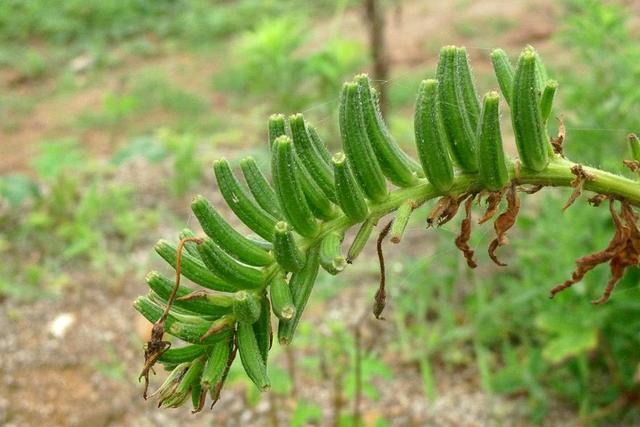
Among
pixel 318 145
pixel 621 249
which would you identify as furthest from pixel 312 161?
pixel 621 249

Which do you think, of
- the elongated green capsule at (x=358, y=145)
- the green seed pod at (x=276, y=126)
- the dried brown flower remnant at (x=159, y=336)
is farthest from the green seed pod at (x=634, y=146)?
the dried brown flower remnant at (x=159, y=336)

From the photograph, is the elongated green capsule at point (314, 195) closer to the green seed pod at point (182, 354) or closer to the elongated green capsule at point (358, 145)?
the elongated green capsule at point (358, 145)

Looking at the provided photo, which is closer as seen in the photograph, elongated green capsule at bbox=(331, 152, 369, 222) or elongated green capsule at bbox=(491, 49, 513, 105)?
elongated green capsule at bbox=(331, 152, 369, 222)

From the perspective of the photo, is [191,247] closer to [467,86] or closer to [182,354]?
[182,354]

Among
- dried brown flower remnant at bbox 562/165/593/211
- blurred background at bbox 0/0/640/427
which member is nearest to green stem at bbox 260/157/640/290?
dried brown flower remnant at bbox 562/165/593/211

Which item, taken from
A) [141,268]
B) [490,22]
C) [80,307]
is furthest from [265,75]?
[490,22]

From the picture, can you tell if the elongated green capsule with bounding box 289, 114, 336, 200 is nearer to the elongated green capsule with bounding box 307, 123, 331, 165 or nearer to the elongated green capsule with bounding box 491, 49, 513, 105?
the elongated green capsule with bounding box 307, 123, 331, 165

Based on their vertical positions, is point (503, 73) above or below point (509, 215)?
above
